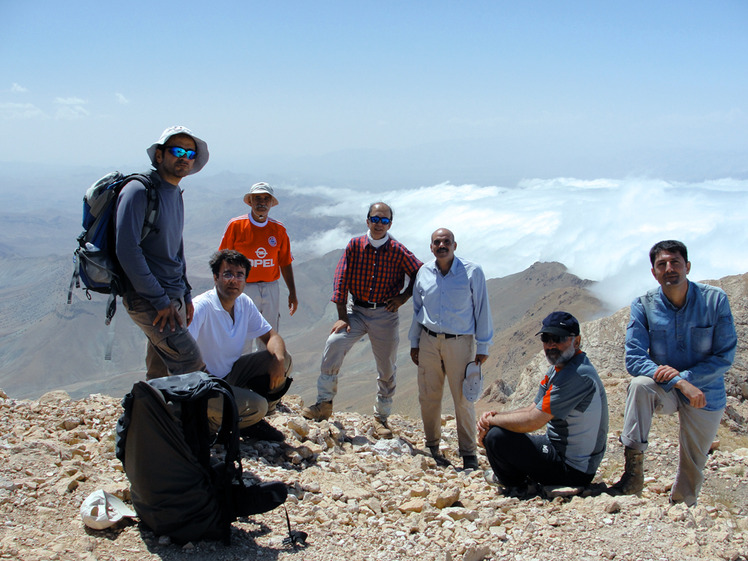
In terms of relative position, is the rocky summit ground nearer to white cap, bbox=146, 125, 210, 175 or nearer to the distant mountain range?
white cap, bbox=146, 125, 210, 175

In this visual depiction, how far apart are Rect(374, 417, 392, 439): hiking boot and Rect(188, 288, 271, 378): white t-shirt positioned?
105 inches

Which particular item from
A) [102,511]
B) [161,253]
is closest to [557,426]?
[102,511]

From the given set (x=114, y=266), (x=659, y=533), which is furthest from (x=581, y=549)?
(x=114, y=266)

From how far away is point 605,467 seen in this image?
673cm

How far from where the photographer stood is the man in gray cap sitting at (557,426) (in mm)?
4633

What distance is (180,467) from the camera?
3.55 m

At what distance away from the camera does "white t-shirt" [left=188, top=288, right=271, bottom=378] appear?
534 centimetres

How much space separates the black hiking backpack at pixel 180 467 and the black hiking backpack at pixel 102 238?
47.9 inches

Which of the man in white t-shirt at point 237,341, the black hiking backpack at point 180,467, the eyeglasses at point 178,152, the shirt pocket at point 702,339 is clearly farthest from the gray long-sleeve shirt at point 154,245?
the shirt pocket at point 702,339

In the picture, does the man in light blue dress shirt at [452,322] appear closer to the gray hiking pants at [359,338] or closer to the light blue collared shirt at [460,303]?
the light blue collared shirt at [460,303]

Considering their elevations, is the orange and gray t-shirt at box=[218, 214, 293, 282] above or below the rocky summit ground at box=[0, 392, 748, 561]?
above

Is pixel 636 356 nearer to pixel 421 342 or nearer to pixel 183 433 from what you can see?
pixel 421 342

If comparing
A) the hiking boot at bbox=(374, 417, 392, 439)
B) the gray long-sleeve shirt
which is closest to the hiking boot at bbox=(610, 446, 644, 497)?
the hiking boot at bbox=(374, 417, 392, 439)

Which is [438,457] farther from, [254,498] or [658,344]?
[254,498]
